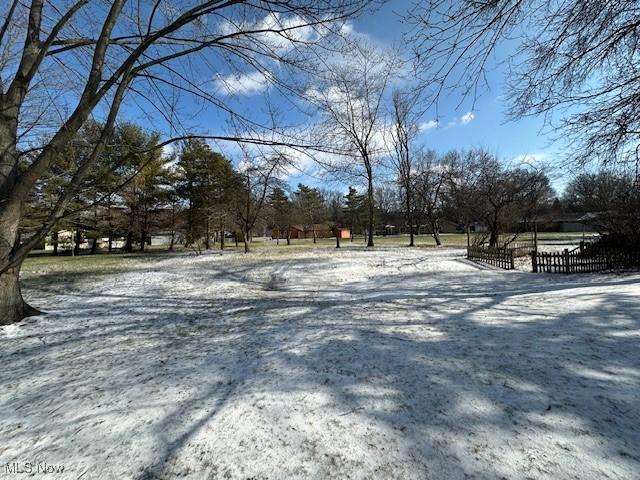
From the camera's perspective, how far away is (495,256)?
1488 centimetres

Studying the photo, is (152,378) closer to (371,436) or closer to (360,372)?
(360,372)

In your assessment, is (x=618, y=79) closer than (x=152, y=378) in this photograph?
No

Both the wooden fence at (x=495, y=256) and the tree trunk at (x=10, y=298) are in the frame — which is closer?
the tree trunk at (x=10, y=298)

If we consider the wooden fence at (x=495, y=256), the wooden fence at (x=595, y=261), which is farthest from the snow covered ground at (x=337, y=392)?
the wooden fence at (x=495, y=256)

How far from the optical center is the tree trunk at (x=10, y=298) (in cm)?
583

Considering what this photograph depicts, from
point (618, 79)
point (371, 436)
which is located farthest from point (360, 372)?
point (618, 79)

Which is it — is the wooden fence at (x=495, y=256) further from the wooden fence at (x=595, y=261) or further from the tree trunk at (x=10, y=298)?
→ the tree trunk at (x=10, y=298)

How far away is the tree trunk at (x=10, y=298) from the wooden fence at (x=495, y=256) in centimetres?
1534

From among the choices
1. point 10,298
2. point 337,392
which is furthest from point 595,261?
point 10,298

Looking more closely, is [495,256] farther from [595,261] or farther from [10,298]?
[10,298]

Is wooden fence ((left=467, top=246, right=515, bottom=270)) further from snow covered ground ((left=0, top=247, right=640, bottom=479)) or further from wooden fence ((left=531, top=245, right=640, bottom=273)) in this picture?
snow covered ground ((left=0, top=247, right=640, bottom=479))

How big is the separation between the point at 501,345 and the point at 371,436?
245 centimetres

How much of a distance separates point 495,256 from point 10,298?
16428 millimetres

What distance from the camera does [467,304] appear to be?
6.45 meters
